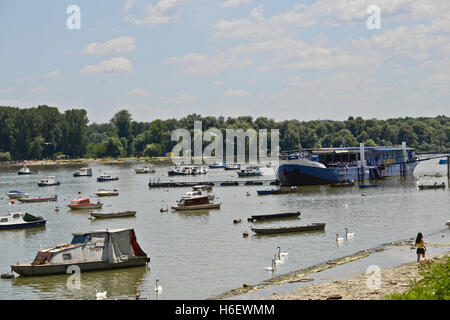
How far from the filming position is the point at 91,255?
44.8 meters

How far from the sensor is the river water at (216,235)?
40750 mm

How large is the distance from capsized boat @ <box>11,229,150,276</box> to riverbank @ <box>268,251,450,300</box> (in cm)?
1414

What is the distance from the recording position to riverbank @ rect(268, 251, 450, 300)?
3275 cm

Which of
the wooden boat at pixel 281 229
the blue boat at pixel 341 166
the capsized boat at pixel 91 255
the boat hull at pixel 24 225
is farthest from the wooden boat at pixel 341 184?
the capsized boat at pixel 91 255

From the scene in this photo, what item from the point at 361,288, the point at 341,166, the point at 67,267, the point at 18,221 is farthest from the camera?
the point at 341,166

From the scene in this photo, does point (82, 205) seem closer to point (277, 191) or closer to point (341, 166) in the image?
point (277, 191)

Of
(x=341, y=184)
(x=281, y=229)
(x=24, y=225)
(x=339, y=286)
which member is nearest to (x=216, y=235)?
(x=281, y=229)

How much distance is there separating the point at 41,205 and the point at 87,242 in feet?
191

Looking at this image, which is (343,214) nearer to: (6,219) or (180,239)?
(180,239)

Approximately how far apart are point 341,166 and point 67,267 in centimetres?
8487

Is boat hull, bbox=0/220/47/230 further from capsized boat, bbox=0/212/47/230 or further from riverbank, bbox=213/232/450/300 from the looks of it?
riverbank, bbox=213/232/450/300

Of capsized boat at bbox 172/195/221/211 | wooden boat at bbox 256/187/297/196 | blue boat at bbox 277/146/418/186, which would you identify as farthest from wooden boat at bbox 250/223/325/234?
blue boat at bbox 277/146/418/186

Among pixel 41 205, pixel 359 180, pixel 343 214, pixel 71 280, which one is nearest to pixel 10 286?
pixel 71 280

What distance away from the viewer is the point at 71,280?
42.2 m
